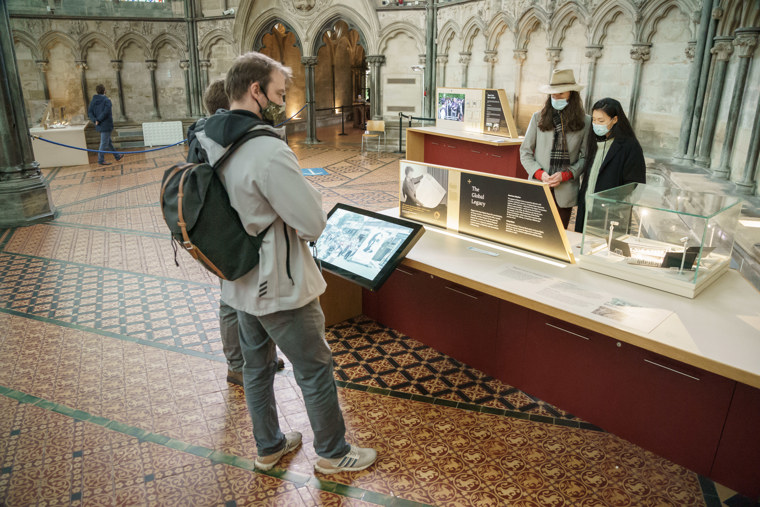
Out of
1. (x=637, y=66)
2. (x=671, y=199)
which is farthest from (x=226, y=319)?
(x=637, y=66)

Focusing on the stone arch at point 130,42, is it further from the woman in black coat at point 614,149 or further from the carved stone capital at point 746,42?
the woman in black coat at point 614,149

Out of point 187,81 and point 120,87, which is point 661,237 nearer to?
point 187,81

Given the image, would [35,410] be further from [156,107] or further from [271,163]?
[156,107]

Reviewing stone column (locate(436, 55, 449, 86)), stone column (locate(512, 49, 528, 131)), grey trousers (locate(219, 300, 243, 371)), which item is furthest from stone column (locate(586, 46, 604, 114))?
grey trousers (locate(219, 300, 243, 371))

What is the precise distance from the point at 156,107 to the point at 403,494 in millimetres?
15381

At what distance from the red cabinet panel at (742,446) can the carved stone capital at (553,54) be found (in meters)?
8.63

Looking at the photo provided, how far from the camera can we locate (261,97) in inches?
86.5

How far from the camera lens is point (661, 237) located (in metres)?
2.94

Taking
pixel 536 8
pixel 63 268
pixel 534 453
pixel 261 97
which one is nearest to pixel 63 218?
pixel 63 268

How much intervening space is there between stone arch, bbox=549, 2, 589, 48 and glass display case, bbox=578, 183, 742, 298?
279 inches

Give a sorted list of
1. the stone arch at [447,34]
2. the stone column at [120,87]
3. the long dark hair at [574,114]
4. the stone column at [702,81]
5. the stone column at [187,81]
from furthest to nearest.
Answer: the stone column at [187,81] → the stone column at [120,87] → the stone arch at [447,34] → the stone column at [702,81] → the long dark hair at [574,114]

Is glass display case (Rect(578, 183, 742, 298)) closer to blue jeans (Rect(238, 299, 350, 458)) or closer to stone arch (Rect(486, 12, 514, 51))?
blue jeans (Rect(238, 299, 350, 458))

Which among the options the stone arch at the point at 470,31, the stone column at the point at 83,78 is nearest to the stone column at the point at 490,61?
the stone arch at the point at 470,31

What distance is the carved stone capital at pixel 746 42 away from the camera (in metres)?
5.94
